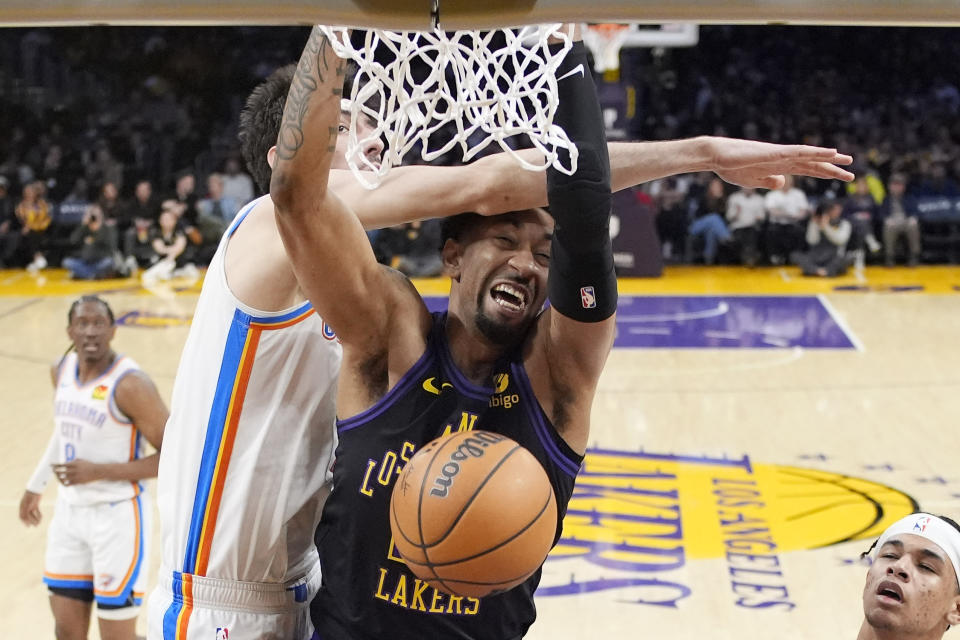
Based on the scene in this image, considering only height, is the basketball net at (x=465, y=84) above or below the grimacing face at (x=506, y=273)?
above

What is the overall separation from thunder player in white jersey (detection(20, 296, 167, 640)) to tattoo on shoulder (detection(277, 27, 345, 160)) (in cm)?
300

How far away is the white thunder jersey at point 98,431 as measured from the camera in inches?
203

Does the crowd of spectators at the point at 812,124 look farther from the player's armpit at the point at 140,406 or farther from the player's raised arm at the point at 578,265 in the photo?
the player's raised arm at the point at 578,265

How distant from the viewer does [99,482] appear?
16.8 feet

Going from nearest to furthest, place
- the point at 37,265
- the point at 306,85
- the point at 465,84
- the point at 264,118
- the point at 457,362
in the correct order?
the point at 306,85 < the point at 465,84 < the point at 457,362 < the point at 264,118 < the point at 37,265

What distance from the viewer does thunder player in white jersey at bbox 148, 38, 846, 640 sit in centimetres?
280

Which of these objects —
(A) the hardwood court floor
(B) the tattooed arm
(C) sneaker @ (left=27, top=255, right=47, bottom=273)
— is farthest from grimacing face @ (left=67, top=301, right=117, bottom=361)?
(C) sneaker @ (left=27, top=255, right=47, bottom=273)

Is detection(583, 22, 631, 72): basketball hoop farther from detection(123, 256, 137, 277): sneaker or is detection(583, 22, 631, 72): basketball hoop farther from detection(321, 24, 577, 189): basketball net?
detection(321, 24, 577, 189): basketball net

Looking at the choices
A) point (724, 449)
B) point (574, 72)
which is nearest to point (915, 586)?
point (574, 72)

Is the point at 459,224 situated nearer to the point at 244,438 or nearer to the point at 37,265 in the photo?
the point at 244,438

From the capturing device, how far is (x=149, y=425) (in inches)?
205

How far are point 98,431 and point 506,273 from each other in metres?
3.08

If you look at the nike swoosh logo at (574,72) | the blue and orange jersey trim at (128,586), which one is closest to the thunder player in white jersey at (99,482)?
the blue and orange jersey trim at (128,586)

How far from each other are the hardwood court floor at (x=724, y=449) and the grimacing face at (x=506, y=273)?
3152 mm
